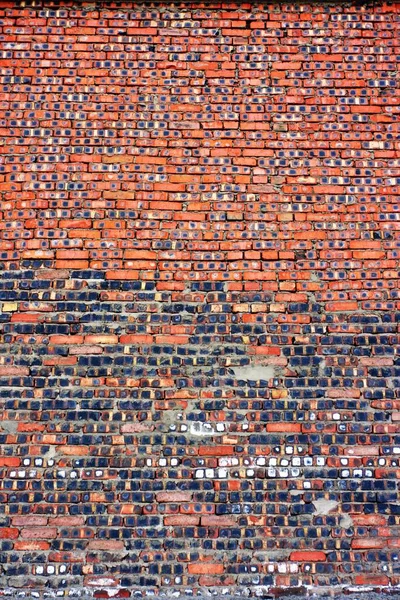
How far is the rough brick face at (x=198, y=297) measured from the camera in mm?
3811

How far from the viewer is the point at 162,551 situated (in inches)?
148

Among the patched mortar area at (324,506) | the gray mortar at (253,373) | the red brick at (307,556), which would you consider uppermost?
the gray mortar at (253,373)

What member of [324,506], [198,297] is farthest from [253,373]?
[324,506]

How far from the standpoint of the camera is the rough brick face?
3.81 metres

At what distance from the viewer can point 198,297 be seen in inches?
166

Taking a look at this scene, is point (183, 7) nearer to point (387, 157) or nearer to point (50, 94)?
point (50, 94)

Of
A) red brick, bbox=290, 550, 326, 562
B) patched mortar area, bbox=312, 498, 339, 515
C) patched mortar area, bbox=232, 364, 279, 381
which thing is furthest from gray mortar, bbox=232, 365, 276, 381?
red brick, bbox=290, 550, 326, 562

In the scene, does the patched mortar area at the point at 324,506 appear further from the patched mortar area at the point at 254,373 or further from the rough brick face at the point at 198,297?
the patched mortar area at the point at 254,373

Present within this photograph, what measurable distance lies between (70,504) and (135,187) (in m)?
2.15

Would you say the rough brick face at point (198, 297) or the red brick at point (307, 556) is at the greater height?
the rough brick face at point (198, 297)

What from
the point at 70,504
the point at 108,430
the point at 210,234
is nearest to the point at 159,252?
the point at 210,234

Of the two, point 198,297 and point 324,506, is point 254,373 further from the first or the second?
point 324,506

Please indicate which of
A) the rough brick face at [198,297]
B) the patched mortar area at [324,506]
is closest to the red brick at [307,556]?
the rough brick face at [198,297]

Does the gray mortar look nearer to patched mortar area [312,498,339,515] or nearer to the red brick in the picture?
patched mortar area [312,498,339,515]
